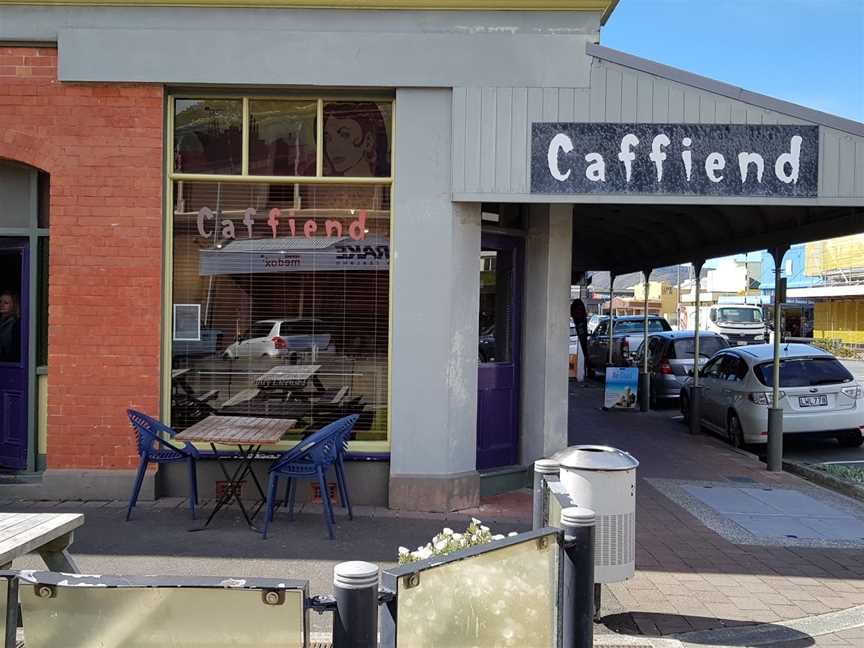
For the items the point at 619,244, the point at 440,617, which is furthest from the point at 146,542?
the point at 619,244

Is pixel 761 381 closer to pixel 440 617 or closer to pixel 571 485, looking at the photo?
pixel 571 485

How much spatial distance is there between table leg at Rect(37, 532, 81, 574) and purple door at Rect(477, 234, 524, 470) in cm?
452

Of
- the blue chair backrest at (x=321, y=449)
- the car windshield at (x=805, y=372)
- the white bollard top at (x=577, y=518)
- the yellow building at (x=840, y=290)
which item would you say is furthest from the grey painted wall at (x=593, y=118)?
the yellow building at (x=840, y=290)

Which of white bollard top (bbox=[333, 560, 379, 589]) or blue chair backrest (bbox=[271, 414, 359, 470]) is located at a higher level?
white bollard top (bbox=[333, 560, 379, 589])

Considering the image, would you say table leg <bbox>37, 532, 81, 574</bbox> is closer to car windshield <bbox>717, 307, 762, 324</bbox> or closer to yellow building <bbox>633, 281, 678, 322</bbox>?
car windshield <bbox>717, 307, 762, 324</bbox>

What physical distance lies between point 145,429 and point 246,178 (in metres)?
2.50

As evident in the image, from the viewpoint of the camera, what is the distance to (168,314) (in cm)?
777

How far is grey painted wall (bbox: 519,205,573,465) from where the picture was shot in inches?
328

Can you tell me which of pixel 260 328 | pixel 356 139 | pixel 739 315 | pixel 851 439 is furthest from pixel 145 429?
pixel 739 315

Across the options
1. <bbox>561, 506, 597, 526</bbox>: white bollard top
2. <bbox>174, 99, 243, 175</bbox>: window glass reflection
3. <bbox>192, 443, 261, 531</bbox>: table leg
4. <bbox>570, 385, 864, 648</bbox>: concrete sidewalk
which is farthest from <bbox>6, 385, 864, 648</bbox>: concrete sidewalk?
<bbox>174, 99, 243, 175</bbox>: window glass reflection

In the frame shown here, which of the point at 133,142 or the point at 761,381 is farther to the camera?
the point at 761,381

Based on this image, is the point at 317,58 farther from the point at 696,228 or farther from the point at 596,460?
the point at 696,228

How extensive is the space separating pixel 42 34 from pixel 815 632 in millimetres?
7990

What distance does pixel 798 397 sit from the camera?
36.9 feet
